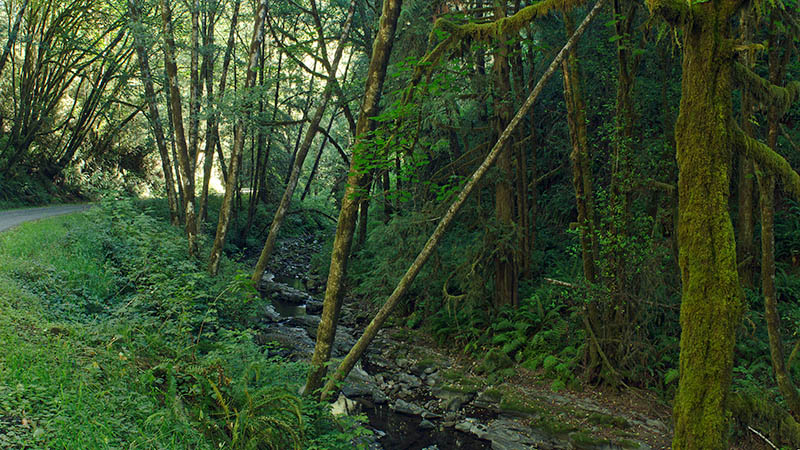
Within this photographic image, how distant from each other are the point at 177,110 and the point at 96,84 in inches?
585

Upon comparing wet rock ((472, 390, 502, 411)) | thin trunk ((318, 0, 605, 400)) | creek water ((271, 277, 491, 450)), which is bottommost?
creek water ((271, 277, 491, 450))

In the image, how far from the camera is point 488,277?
36.4ft

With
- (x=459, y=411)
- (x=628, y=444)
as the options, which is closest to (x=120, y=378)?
(x=459, y=411)

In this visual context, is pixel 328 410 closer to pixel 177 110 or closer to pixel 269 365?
pixel 269 365

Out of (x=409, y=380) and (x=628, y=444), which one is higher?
(x=628, y=444)

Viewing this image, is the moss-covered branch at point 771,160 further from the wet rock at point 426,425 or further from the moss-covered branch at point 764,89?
the wet rock at point 426,425

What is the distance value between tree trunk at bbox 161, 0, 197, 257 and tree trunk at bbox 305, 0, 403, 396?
679cm

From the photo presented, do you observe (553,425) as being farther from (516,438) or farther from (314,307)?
(314,307)

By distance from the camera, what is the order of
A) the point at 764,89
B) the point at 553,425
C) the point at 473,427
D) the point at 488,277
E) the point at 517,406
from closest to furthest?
the point at 764,89
the point at 553,425
the point at 473,427
the point at 517,406
the point at 488,277

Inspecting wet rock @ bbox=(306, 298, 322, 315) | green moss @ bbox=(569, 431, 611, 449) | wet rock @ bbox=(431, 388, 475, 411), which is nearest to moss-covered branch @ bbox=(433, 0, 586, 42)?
green moss @ bbox=(569, 431, 611, 449)

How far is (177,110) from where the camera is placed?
10930 millimetres

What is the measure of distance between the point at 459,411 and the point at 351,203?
16.0 feet

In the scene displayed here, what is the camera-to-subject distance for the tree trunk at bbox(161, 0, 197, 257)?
1077cm

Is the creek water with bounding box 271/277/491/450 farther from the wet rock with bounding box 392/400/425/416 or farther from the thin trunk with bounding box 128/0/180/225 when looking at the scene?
the thin trunk with bounding box 128/0/180/225
